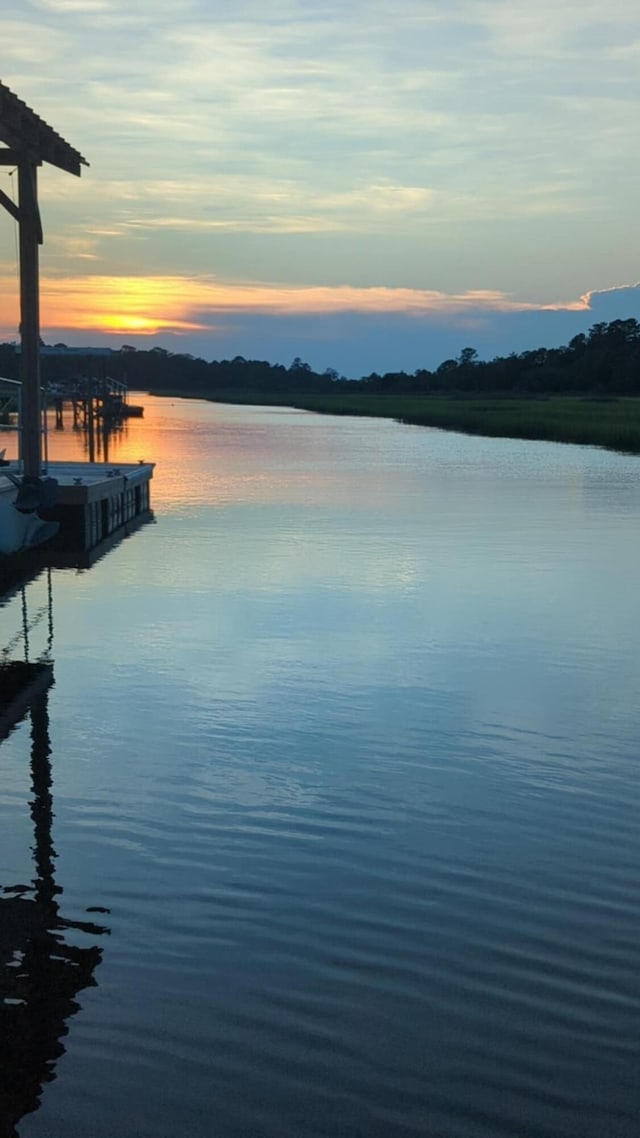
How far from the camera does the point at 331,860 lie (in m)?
7.05

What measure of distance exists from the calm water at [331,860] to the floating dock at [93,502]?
3.83 meters

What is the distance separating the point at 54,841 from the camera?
7301mm

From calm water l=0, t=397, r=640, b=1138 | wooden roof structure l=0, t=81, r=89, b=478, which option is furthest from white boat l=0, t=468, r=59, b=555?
calm water l=0, t=397, r=640, b=1138

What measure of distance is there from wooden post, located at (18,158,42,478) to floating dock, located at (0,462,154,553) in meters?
0.83

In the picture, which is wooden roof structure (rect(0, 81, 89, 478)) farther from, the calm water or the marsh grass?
the marsh grass

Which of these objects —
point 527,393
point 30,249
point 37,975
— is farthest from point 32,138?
point 527,393

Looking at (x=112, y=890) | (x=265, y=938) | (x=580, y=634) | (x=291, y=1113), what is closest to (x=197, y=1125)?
(x=291, y=1113)

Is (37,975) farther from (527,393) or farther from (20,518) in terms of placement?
(527,393)

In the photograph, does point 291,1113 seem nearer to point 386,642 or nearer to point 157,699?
point 157,699

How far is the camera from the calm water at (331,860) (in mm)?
4875

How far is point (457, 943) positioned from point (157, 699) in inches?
195

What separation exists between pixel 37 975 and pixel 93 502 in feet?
50.6

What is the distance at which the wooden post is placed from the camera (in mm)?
17094

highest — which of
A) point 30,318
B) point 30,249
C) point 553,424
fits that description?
point 30,249
